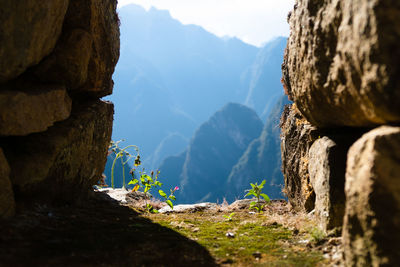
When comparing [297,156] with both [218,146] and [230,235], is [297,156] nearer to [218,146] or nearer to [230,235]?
[230,235]

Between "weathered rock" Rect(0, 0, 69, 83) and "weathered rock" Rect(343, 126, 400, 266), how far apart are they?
5.71 metres

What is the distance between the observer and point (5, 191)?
17.7 feet

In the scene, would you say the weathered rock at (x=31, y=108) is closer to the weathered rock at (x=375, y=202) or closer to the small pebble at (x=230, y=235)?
the small pebble at (x=230, y=235)

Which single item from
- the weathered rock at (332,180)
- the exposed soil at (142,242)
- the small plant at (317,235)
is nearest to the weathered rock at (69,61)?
the exposed soil at (142,242)

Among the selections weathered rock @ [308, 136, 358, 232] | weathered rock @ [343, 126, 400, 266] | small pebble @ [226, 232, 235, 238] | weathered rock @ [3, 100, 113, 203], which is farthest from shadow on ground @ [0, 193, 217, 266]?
weathered rock @ [308, 136, 358, 232]

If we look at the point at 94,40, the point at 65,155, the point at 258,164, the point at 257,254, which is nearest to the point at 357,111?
the point at 257,254

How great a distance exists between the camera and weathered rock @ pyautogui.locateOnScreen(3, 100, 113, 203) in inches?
248

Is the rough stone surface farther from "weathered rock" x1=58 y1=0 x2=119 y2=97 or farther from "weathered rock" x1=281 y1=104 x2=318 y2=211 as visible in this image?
"weathered rock" x1=58 y1=0 x2=119 y2=97

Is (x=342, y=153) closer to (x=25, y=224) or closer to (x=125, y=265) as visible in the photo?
(x=125, y=265)

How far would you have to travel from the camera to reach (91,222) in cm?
671

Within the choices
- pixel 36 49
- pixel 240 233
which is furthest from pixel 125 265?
pixel 36 49

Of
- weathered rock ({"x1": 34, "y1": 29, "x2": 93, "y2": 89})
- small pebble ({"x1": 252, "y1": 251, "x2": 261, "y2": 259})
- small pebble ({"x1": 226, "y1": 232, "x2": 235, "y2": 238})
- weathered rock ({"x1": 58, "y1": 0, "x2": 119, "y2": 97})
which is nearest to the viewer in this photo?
small pebble ({"x1": 252, "y1": 251, "x2": 261, "y2": 259})

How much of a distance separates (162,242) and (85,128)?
3869 mm

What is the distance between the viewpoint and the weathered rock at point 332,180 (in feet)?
17.3
